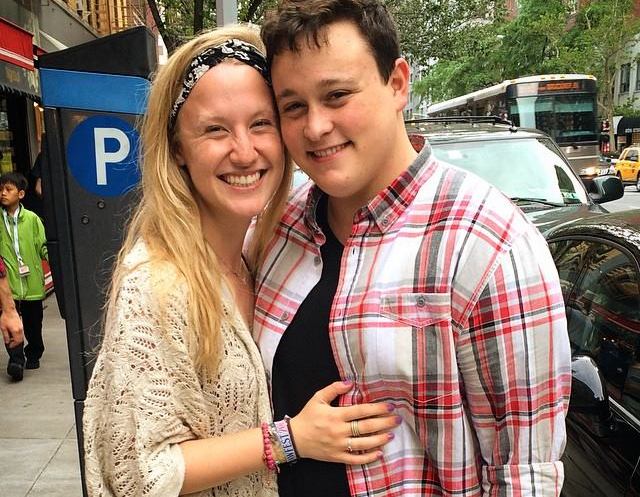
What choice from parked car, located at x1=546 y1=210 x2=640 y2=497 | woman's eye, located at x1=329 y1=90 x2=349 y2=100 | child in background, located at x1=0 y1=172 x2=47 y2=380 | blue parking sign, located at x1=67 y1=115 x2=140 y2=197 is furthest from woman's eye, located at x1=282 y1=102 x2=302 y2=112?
child in background, located at x1=0 y1=172 x2=47 y2=380

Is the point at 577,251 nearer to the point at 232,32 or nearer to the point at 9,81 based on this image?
the point at 232,32

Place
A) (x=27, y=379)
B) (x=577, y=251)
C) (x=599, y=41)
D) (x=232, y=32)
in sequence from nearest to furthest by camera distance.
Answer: (x=232, y=32) < (x=577, y=251) < (x=27, y=379) < (x=599, y=41)

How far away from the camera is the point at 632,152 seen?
29391mm

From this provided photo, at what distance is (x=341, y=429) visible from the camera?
1.51m

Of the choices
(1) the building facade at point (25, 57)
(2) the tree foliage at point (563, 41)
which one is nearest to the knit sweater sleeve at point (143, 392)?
A: (1) the building facade at point (25, 57)

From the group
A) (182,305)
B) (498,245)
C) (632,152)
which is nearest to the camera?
(498,245)

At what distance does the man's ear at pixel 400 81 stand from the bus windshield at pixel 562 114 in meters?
17.4

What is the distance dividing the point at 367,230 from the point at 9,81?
25.4 ft

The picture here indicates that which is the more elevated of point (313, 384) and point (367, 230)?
point (367, 230)

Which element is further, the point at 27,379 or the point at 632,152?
the point at 632,152

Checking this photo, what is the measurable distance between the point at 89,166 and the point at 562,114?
1732 centimetres

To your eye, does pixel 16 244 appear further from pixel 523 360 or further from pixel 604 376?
pixel 523 360

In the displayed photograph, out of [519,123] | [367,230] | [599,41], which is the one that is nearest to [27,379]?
[367,230]

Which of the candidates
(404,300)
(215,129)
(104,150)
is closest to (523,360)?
(404,300)
